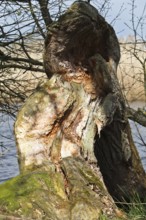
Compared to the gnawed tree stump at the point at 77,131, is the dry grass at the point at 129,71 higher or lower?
higher

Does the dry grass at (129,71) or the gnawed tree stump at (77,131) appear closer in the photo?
the gnawed tree stump at (77,131)

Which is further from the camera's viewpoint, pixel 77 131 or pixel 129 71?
pixel 129 71

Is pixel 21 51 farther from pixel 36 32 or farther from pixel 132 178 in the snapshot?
pixel 132 178

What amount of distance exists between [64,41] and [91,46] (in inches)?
13.5

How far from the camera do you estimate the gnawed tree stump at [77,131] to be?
3131 mm

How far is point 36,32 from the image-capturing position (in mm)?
6293

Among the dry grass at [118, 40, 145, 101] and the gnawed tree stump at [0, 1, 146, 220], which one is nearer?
the gnawed tree stump at [0, 1, 146, 220]

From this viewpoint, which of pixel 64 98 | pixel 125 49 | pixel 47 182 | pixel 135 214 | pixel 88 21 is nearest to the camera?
pixel 47 182

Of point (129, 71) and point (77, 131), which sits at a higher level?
point (129, 71)

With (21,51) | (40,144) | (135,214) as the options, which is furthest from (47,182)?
(21,51)

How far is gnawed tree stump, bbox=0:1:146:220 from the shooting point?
3.13 m

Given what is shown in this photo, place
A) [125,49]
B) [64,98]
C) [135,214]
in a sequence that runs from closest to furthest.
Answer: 1. [135,214]
2. [64,98]
3. [125,49]

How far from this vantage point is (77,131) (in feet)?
12.3

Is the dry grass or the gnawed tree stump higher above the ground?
the dry grass
